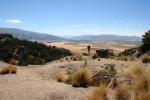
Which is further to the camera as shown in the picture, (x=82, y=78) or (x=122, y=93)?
(x=82, y=78)

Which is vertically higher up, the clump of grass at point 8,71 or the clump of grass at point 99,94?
the clump of grass at point 99,94

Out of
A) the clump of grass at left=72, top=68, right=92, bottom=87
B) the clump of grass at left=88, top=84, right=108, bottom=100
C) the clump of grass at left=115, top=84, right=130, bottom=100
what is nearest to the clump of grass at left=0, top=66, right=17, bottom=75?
the clump of grass at left=72, top=68, right=92, bottom=87

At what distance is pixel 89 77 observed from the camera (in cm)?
1409

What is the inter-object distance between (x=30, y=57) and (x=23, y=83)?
23.4m

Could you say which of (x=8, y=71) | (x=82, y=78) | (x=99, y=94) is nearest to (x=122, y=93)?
(x=99, y=94)

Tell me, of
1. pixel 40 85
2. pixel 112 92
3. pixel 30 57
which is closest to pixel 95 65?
pixel 40 85

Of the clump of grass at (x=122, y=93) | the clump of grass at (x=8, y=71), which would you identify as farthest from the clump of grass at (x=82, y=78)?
the clump of grass at (x=8, y=71)

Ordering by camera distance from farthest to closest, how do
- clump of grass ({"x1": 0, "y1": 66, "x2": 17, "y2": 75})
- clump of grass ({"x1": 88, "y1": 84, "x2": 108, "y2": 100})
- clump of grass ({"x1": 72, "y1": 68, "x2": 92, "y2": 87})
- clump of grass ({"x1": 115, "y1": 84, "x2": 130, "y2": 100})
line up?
clump of grass ({"x1": 0, "y1": 66, "x2": 17, "y2": 75}) < clump of grass ({"x1": 72, "y1": 68, "x2": 92, "y2": 87}) < clump of grass ({"x1": 115, "y1": 84, "x2": 130, "y2": 100}) < clump of grass ({"x1": 88, "y1": 84, "x2": 108, "y2": 100})

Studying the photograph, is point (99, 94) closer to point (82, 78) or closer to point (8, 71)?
point (82, 78)

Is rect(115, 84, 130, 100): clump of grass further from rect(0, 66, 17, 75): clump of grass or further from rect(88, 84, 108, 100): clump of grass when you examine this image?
rect(0, 66, 17, 75): clump of grass

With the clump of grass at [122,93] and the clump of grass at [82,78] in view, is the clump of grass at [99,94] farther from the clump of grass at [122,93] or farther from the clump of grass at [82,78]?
the clump of grass at [82,78]

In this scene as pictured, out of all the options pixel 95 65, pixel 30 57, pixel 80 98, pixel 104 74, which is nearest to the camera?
pixel 80 98

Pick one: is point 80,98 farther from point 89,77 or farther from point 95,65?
point 95,65

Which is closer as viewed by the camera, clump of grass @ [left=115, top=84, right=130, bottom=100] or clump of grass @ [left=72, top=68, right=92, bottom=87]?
clump of grass @ [left=115, top=84, right=130, bottom=100]
